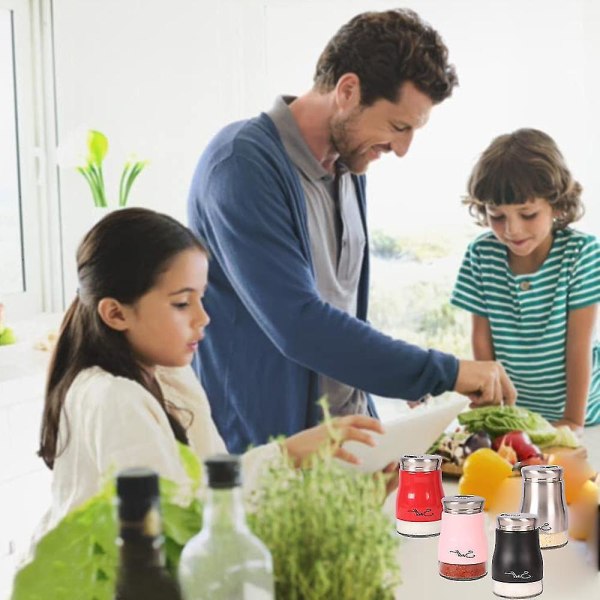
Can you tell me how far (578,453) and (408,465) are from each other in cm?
48

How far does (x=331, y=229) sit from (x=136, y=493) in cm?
144

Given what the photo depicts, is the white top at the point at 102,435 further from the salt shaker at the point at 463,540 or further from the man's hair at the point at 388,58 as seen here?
the man's hair at the point at 388,58

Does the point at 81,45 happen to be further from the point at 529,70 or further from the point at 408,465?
the point at 408,465

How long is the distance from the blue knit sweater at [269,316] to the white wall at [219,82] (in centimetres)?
177

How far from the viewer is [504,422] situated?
1783mm

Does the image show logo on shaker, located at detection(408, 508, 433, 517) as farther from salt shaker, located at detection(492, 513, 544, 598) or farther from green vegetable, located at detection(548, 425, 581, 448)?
green vegetable, located at detection(548, 425, 581, 448)

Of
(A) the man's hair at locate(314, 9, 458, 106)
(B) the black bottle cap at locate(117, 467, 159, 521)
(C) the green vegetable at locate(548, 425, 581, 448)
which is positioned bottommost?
(C) the green vegetable at locate(548, 425, 581, 448)

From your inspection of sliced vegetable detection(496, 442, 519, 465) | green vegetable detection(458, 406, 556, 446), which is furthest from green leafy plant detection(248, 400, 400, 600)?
green vegetable detection(458, 406, 556, 446)

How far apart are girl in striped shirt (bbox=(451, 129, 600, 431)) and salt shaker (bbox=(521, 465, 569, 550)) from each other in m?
0.83

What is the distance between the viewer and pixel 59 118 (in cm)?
383

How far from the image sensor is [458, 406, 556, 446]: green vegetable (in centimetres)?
178

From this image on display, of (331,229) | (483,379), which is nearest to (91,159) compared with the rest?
(331,229)

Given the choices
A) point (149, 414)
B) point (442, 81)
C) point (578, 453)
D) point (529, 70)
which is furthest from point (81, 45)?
point (149, 414)

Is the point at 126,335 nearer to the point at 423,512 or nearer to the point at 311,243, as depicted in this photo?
the point at 423,512
